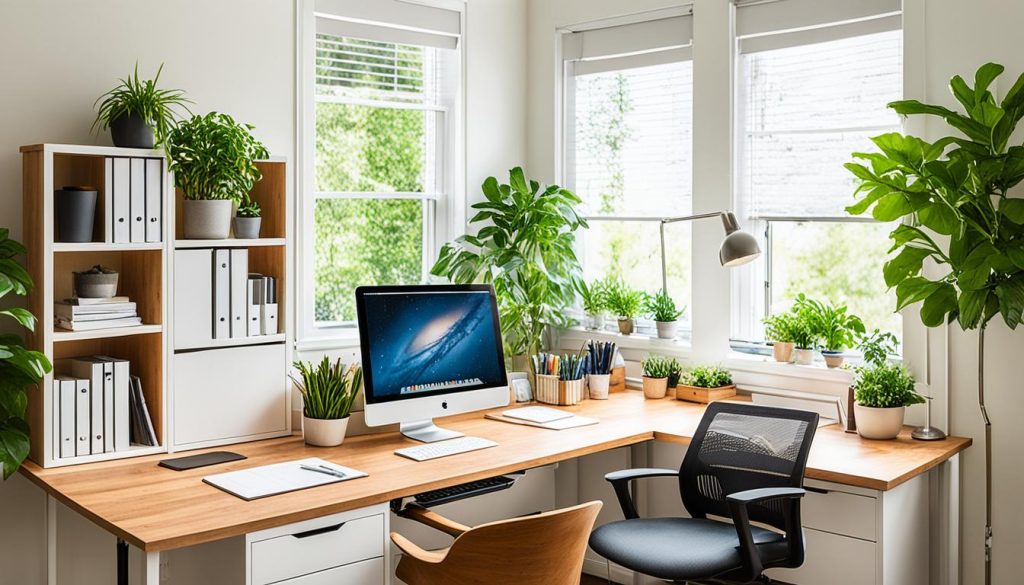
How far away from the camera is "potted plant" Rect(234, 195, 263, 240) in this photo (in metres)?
3.37

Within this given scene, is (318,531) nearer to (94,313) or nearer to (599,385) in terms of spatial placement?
(94,313)

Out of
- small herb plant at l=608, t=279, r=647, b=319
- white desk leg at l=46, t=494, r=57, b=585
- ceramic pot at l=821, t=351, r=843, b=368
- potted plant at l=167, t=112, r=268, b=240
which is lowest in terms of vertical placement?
white desk leg at l=46, t=494, r=57, b=585

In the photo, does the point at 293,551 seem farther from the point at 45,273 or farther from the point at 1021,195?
the point at 1021,195

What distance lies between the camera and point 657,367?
4129mm

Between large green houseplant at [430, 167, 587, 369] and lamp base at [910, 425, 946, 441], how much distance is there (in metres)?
1.56

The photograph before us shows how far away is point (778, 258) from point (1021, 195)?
979 mm

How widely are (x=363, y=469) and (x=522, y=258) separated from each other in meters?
1.50

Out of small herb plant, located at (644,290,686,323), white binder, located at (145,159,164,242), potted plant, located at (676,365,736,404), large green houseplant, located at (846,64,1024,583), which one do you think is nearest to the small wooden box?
potted plant, located at (676,365,736,404)

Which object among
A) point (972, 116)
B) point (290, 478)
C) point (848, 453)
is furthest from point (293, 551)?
point (972, 116)

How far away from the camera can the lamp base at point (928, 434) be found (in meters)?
3.36

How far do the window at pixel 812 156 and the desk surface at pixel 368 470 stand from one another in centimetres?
57

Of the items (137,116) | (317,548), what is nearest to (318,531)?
(317,548)

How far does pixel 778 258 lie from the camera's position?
13.1 feet

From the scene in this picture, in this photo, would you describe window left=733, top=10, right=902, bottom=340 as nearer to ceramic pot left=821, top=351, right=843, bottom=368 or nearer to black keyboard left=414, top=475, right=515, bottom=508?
ceramic pot left=821, top=351, right=843, bottom=368
